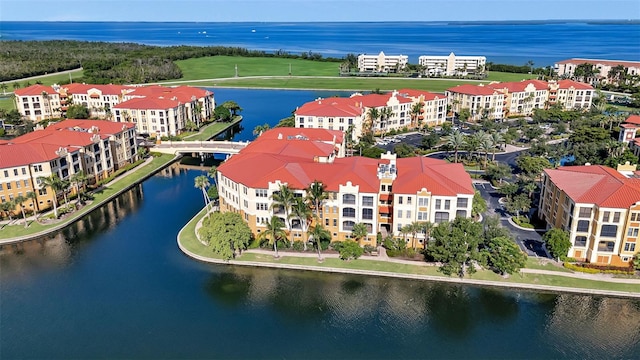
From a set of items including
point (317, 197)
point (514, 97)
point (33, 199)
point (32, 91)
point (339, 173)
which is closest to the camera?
point (317, 197)

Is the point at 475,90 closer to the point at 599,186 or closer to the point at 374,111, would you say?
the point at 374,111

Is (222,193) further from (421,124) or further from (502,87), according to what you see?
(502,87)

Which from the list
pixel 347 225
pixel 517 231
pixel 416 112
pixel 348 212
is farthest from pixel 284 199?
pixel 416 112

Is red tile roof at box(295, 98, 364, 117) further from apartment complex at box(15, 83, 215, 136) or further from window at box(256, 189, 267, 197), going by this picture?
window at box(256, 189, 267, 197)

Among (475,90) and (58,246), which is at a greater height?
(475,90)

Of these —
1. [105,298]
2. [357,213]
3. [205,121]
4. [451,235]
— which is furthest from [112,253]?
[205,121]

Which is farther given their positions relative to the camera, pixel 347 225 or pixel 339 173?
Result: pixel 339 173

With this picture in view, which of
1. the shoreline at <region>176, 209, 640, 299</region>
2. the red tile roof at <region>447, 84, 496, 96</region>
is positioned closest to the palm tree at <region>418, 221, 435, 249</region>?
the shoreline at <region>176, 209, 640, 299</region>
